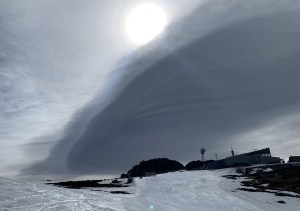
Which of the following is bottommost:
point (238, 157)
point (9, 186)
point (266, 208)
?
point (266, 208)

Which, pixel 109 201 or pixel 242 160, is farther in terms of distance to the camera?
pixel 242 160

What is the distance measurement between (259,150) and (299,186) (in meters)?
97.9

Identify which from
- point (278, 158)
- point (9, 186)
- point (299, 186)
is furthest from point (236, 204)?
point (278, 158)

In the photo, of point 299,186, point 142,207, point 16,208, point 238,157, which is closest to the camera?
point 16,208

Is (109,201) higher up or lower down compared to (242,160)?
lower down

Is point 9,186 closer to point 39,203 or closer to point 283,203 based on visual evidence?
point 39,203

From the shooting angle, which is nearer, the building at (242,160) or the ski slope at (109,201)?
the ski slope at (109,201)

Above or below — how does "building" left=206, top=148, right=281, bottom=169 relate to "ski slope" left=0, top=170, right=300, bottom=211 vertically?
above

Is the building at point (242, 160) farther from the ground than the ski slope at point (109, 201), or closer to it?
farther from the ground

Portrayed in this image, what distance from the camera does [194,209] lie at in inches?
1315

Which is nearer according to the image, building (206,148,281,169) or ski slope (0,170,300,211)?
ski slope (0,170,300,211)

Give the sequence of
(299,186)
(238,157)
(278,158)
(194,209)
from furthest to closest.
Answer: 1. (278,158)
2. (238,157)
3. (299,186)
4. (194,209)

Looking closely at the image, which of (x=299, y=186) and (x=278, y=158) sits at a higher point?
(x=278, y=158)

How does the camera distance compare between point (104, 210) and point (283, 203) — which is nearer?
point (104, 210)
